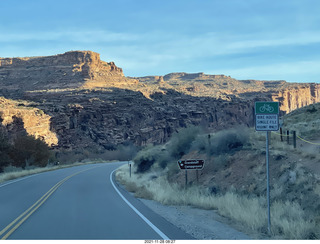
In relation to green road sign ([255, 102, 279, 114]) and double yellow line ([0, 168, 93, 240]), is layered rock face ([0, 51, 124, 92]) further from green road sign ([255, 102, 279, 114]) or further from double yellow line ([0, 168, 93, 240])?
green road sign ([255, 102, 279, 114])

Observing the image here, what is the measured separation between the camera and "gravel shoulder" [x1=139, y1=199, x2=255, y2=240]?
9.07 metres

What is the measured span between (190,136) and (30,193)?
11.7m

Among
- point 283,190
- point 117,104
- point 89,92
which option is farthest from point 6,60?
point 283,190

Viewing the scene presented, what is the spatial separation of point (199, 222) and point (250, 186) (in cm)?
504

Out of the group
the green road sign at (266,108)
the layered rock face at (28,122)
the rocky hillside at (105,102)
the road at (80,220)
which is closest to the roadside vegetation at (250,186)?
the road at (80,220)

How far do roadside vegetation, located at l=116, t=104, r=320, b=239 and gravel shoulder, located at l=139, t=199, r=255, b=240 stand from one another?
36 centimetres

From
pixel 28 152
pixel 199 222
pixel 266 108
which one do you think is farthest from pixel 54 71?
pixel 266 108

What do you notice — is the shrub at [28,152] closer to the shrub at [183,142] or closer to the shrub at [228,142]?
the shrub at [183,142]

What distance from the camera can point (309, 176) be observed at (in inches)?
524

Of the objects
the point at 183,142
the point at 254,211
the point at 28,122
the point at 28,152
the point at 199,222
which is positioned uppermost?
the point at 28,122

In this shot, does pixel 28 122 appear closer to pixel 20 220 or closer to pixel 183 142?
pixel 183 142

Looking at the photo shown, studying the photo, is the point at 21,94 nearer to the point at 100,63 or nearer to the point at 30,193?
the point at 100,63

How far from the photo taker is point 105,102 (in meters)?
82.5

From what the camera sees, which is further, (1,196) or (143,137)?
(143,137)
